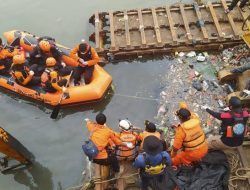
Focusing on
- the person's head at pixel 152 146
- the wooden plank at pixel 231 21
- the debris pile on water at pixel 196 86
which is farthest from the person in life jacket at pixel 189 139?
the wooden plank at pixel 231 21

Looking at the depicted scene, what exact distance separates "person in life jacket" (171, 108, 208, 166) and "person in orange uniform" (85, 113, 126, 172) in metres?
1.02

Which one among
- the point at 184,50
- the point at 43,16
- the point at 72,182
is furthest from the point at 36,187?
the point at 43,16

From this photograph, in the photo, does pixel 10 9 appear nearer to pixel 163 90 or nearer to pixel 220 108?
pixel 163 90

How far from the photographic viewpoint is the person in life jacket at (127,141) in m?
6.22

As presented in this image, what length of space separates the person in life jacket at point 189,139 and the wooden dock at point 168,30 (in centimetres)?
408

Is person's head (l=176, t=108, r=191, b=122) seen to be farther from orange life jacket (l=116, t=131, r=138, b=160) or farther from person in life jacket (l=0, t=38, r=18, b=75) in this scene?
person in life jacket (l=0, t=38, r=18, b=75)

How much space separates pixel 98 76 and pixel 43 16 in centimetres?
441

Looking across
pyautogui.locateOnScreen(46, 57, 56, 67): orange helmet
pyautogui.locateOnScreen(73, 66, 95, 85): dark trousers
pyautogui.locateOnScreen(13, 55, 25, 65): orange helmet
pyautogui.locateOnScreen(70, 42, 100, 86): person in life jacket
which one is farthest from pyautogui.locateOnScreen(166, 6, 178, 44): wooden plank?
pyautogui.locateOnScreen(13, 55, 25, 65): orange helmet

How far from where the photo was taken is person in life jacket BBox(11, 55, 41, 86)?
28.1ft

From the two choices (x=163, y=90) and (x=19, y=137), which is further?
(x=163, y=90)

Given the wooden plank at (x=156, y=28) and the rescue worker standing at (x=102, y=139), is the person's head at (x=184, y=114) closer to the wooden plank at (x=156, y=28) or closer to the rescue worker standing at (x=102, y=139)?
the rescue worker standing at (x=102, y=139)

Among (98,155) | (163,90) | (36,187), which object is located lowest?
(36,187)

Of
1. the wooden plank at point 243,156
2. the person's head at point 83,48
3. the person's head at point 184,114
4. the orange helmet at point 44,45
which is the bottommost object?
the wooden plank at point 243,156

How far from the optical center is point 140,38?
33.0 ft
